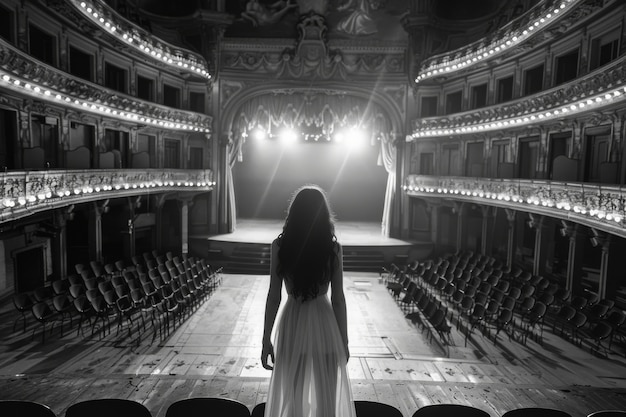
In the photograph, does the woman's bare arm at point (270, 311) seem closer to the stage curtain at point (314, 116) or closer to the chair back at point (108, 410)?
the chair back at point (108, 410)

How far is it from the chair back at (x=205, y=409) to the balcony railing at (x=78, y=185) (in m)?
9.01

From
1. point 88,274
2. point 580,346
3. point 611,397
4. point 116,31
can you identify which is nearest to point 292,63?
point 116,31

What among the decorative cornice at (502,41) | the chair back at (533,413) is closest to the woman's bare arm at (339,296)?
the chair back at (533,413)

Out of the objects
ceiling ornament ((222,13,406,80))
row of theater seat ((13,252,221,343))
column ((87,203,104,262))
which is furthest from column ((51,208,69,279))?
ceiling ornament ((222,13,406,80))

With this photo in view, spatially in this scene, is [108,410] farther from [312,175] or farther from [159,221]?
[312,175]

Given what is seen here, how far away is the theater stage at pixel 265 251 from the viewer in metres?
23.7

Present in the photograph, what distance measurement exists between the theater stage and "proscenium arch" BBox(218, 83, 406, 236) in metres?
2.32

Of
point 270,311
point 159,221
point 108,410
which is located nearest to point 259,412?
point 108,410

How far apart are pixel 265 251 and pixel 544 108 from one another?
14.6m

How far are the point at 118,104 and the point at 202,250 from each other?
926 cm

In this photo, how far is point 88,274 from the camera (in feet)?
54.9

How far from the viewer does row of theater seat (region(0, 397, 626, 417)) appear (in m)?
4.60

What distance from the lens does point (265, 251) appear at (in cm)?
2423

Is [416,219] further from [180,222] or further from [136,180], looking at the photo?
[136,180]
